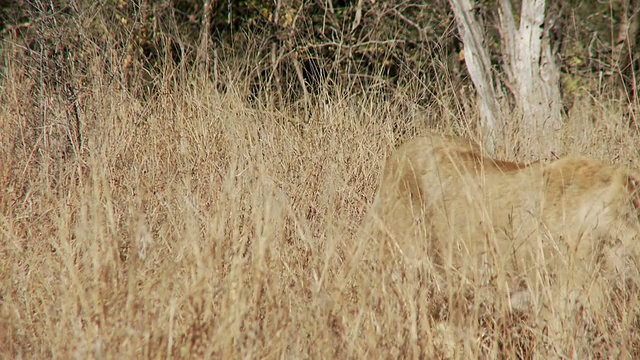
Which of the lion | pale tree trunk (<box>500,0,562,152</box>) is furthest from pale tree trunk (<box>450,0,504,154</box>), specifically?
the lion

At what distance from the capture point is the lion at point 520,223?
2207mm

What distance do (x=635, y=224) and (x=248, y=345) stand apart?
1.18 meters

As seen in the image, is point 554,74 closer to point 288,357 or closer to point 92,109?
point 92,109

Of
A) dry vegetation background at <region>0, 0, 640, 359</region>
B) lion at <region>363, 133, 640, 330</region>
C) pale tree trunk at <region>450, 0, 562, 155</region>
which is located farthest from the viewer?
pale tree trunk at <region>450, 0, 562, 155</region>

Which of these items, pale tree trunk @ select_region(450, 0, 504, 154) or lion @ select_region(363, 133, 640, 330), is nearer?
lion @ select_region(363, 133, 640, 330)

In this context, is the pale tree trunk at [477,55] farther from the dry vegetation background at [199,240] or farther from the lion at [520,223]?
the lion at [520,223]

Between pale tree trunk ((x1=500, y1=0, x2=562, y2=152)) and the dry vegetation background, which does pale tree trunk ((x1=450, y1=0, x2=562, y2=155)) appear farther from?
the dry vegetation background

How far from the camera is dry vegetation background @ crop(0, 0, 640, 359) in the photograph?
2.02 meters

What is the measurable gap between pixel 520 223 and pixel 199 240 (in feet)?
3.65

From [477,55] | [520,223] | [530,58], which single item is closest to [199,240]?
[520,223]

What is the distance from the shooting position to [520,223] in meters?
2.38

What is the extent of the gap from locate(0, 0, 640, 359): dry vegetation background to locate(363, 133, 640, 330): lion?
0.11m

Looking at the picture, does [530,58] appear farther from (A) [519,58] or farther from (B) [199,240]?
(B) [199,240]

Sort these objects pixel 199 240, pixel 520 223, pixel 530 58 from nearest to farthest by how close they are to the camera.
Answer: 1. pixel 520 223
2. pixel 199 240
3. pixel 530 58
